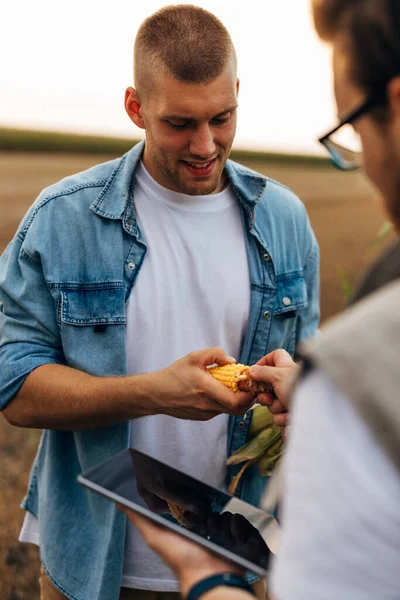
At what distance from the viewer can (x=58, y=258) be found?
2029mm

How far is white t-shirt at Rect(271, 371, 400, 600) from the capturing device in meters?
0.75

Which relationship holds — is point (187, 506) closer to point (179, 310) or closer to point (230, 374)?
point (230, 374)

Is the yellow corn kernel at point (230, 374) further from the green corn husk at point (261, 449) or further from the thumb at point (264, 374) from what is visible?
the green corn husk at point (261, 449)

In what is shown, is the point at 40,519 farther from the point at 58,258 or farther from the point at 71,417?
the point at 58,258

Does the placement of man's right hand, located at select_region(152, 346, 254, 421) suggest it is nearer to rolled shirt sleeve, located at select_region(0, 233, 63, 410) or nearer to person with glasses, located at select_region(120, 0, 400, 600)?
rolled shirt sleeve, located at select_region(0, 233, 63, 410)

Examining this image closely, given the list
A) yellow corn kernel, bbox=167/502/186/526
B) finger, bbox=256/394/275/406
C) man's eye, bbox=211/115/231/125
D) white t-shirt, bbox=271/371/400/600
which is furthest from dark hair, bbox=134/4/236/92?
white t-shirt, bbox=271/371/400/600

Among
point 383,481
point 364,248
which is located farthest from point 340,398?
point 364,248

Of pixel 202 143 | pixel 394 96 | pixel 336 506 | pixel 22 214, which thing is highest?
pixel 394 96

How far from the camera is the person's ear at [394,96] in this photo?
0.89 m

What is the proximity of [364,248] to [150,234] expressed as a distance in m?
8.04

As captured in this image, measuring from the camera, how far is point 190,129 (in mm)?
2088

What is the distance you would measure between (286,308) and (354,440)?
1517 mm

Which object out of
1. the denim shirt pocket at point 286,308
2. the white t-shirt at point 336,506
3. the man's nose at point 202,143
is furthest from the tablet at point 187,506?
the man's nose at point 202,143

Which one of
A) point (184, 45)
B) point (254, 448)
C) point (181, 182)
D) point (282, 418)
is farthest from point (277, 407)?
point (184, 45)
